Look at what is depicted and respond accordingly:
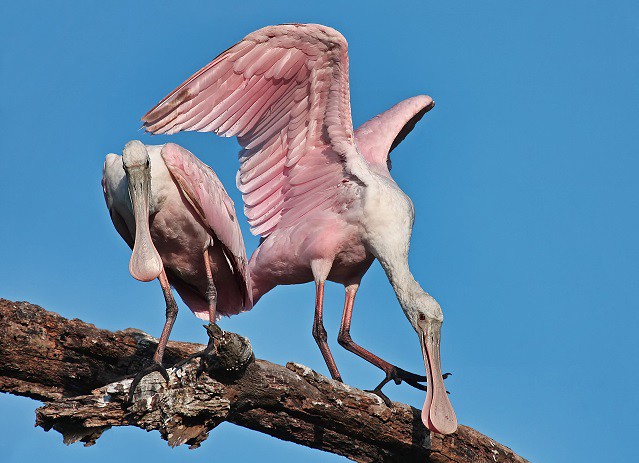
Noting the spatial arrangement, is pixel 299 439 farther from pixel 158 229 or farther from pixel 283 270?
pixel 283 270

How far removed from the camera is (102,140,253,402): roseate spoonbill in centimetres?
1057

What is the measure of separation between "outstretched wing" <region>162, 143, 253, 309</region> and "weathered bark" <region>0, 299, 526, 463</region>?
4.58 ft

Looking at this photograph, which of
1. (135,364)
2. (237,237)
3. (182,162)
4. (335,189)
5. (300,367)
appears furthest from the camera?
(335,189)

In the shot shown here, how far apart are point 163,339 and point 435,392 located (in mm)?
2502

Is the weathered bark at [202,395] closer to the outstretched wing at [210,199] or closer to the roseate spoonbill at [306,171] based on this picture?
the outstretched wing at [210,199]

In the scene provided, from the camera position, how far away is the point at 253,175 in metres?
13.5

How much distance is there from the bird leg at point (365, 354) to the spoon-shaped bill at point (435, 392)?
0.50m

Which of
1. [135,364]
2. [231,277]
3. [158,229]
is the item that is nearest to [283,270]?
[231,277]

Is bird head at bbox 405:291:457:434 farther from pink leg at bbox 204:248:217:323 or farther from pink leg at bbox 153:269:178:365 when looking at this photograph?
pink leg at bbox 153:269:178:365

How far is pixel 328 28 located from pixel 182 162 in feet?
7.51

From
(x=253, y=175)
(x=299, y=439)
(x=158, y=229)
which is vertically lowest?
(x=299, y=439)

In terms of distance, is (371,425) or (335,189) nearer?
(371,425)

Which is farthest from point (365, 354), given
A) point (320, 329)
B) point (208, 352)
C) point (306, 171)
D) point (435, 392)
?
point (208, 352)

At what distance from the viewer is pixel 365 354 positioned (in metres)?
12.6
